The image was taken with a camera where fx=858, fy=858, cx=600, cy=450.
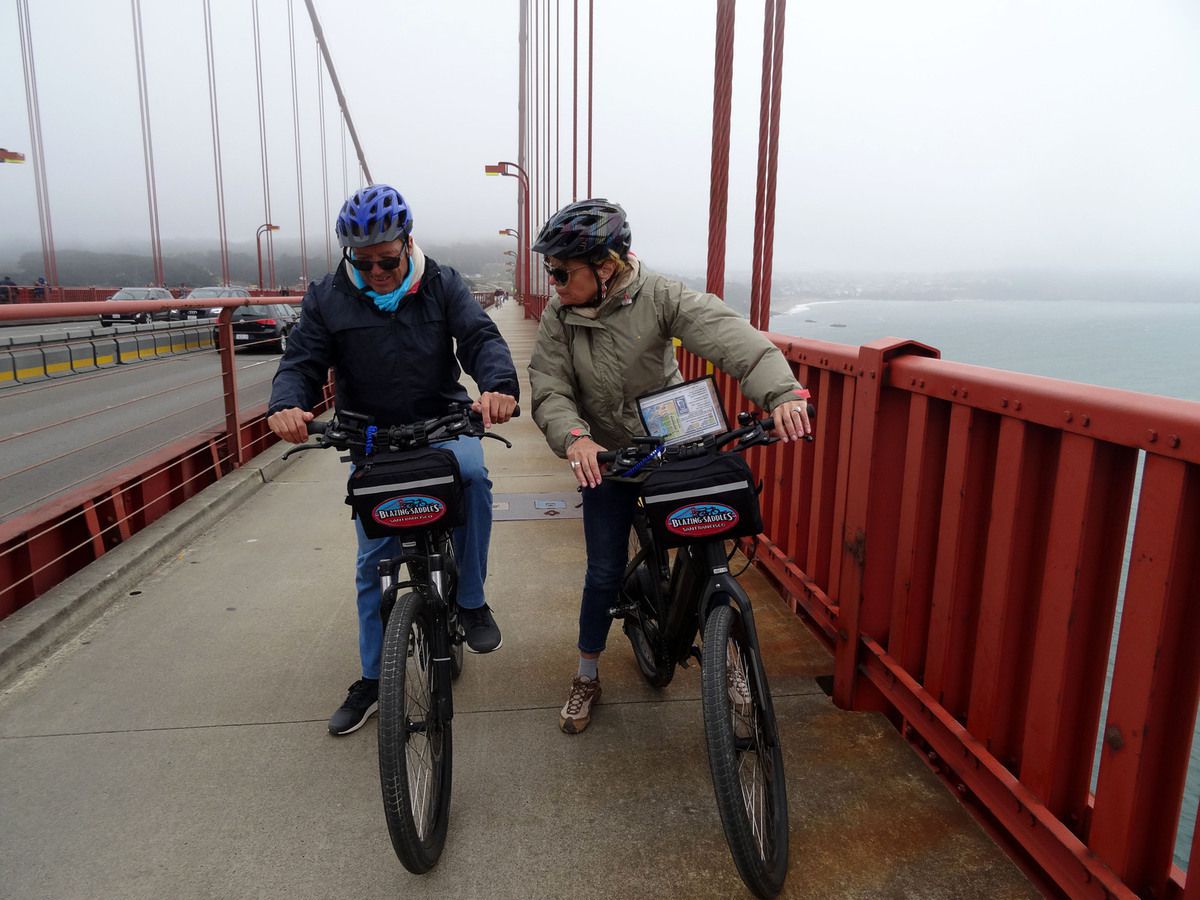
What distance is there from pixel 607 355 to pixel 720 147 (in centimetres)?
371

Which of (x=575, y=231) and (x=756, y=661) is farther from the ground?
(x=575, y=231)

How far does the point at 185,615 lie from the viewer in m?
3.88

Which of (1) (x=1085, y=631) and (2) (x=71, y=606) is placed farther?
(2) (x=71, y=606)

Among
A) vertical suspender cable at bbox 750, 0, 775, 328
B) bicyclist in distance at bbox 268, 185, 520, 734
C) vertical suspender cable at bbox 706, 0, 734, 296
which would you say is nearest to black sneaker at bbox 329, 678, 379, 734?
bicyclist in distance at bbox 268, 185, 520, 734

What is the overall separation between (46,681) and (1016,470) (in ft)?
11.1

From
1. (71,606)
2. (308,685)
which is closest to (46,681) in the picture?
(71,606)

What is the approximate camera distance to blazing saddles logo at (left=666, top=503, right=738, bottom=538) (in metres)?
2.17

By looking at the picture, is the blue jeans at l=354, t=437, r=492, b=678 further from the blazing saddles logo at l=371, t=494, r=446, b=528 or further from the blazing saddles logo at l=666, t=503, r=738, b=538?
→ the blazing saddles logo at l=666, t=503, r=738, b=538

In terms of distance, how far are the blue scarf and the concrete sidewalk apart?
1.41m

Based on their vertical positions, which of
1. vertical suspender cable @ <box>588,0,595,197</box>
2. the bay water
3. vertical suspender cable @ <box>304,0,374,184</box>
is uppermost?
vertical suspender cable @ <box>304,0,374,184</box>

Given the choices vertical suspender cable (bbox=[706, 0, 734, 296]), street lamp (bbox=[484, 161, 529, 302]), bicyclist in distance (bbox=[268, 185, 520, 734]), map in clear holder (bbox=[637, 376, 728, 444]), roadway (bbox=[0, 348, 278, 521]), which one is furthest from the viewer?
street lamp (bbox=[484, 161, 529, 302])

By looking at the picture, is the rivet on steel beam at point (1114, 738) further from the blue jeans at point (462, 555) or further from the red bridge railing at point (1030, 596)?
the blue jeans at point (462, 555)

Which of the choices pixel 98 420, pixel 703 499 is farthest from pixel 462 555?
pixel 98 420

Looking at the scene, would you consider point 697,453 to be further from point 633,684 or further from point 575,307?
point 633,684
